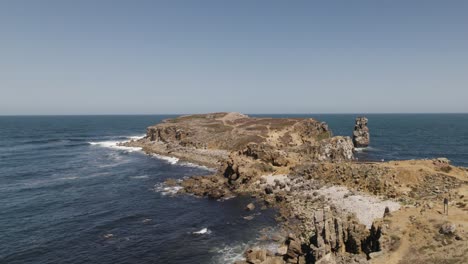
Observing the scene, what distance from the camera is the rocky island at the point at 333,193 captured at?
1271 inches

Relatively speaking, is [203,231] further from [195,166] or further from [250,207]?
[195,166]

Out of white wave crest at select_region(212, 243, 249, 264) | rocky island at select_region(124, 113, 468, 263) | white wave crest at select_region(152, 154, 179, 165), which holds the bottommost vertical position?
white wave crest at select_region(212, 243, 249, 264)

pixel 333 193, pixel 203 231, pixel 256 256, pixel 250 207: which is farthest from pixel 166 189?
pixel 256 256

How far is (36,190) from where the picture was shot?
71000mm

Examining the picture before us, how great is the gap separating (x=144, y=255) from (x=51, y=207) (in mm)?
29151

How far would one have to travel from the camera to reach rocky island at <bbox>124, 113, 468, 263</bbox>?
106 ft

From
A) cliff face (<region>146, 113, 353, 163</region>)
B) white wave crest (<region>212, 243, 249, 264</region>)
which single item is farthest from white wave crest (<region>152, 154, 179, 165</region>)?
white wave crest (<region>212, 243, 249, 264</region>)

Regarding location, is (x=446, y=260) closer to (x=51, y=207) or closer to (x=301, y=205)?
(x=301, y=205)

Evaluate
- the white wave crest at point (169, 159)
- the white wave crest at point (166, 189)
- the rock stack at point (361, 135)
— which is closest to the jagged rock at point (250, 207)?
the white wave crest at point (166, 189)

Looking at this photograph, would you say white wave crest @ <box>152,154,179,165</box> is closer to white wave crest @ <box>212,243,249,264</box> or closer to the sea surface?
the sea surface

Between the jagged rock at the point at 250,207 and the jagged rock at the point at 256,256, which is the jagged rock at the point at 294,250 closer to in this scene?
the jagged rock at the point at 256,256

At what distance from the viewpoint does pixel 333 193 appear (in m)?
60.0

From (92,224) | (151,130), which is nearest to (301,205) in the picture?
(92,224)

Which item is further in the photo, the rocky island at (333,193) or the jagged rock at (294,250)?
the jagged rock at (294,250)
